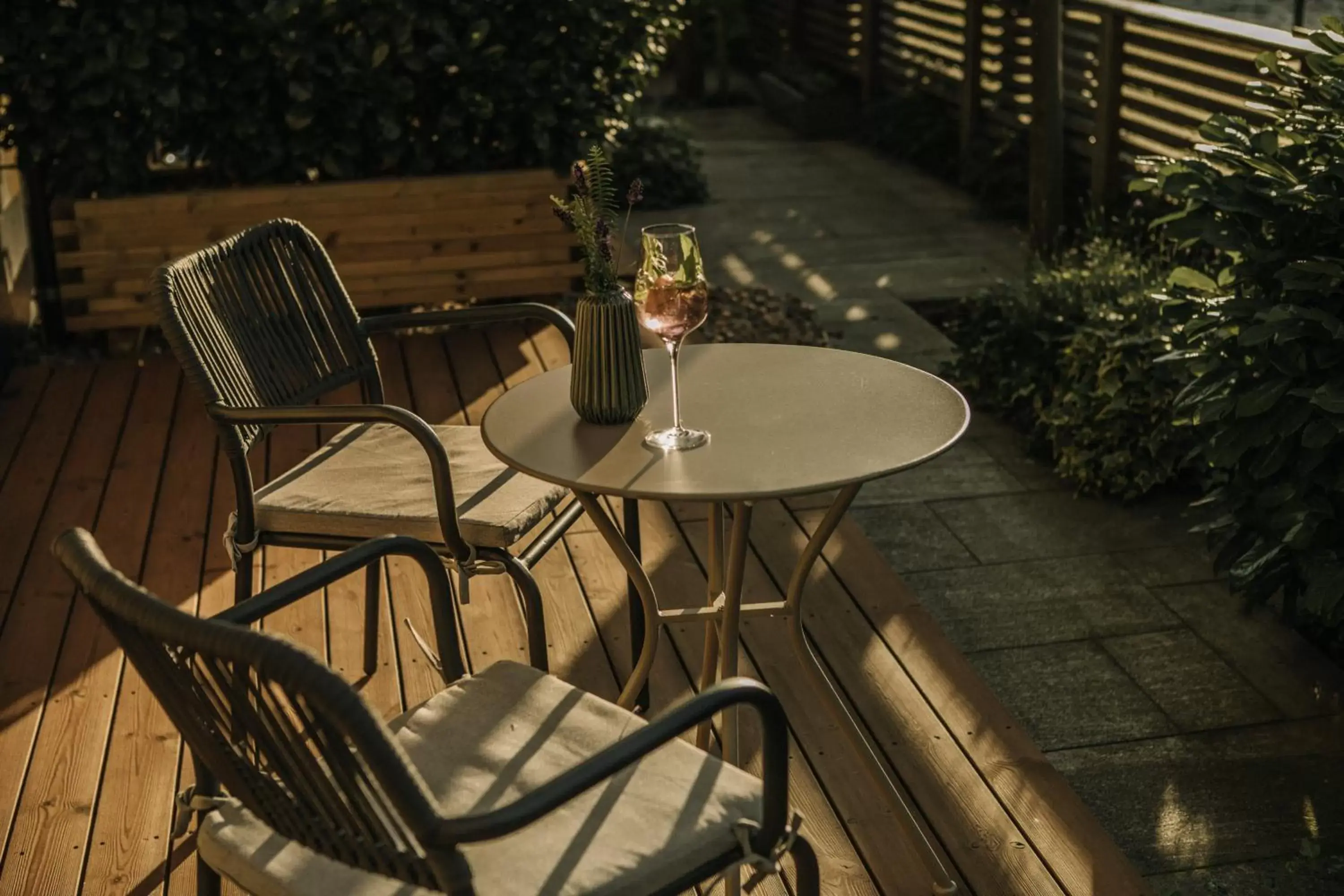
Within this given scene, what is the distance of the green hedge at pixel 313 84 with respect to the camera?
191 inches

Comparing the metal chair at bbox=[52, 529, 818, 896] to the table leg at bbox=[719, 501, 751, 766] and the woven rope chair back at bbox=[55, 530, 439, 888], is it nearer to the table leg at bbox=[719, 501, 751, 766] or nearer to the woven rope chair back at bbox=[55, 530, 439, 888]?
the woven rope chair back at bbox=[55, 530, 439, 888]

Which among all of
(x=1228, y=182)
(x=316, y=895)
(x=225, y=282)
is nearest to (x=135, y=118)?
(x=225, y=282)

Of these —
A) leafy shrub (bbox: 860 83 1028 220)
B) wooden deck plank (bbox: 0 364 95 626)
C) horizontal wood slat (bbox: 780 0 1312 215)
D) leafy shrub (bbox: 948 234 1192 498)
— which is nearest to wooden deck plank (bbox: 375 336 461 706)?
wooden deck plank (bbox: 0 364 95 626)

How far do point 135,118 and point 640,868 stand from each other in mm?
4152

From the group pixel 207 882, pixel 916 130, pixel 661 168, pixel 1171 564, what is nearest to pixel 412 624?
pixel 207 882

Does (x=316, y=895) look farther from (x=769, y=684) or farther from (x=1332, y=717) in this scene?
(x=1332, y=717)

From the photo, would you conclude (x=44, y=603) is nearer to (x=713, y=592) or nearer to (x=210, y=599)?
(x=210, y=599)

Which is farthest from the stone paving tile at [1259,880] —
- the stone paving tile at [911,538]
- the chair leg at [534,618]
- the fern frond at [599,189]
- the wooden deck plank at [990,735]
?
the fern frond at [599,189]

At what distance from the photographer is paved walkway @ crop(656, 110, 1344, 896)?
8.64ft

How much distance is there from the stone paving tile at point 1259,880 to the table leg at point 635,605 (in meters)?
0.96

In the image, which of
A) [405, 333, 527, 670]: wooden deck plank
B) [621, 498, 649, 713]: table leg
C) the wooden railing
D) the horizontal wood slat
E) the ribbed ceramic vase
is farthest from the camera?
the horizontal wood slat

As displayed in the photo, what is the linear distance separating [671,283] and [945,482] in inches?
89.4

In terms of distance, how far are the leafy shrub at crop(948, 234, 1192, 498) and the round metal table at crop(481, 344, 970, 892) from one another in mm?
1237

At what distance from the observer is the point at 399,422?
97.3 inches
